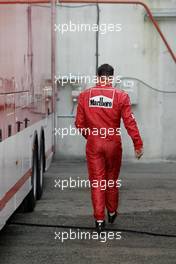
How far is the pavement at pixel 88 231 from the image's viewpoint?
7273 millimetres

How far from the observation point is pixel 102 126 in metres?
8.11

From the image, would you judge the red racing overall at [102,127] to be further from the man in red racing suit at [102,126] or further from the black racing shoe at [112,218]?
the black racing shoe at [112,218]

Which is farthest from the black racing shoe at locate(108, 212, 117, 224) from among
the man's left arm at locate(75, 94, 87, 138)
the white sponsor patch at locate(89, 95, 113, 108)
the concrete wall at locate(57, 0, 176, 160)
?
the concrete wall at locate(57, 0, 176, 160)

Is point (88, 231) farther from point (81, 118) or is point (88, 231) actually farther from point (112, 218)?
point (81, 118)

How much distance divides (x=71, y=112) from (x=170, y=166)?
96.2 inches

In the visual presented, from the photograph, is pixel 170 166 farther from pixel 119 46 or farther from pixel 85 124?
pixel 85 124

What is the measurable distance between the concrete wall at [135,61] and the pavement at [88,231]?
338 centimetres

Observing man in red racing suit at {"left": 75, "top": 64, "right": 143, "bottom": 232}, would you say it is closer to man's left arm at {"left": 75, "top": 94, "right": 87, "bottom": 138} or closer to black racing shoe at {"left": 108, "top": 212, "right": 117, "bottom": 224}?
man's left arm at {"left": 75, "top": 94, "right": 87, "bottom": 138}

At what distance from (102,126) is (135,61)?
24.8ft

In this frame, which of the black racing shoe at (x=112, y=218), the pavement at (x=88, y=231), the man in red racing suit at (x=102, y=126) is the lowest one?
the pavement at (x=88, y=231)

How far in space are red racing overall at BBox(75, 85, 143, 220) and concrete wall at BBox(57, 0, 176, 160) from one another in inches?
291

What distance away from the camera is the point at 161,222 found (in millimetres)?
8977

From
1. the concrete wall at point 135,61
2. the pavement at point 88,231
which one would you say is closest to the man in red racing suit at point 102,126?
the pavement at point 88,231

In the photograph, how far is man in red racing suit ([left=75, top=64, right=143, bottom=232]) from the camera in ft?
26.5
